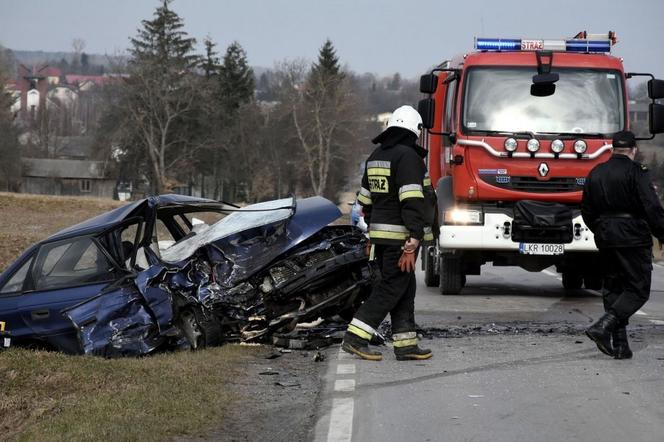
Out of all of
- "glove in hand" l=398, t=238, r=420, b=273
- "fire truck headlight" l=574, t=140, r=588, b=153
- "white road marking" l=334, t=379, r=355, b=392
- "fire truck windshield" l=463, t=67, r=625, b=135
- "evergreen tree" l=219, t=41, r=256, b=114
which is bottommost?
"white road marking" l=334, t=379, r=355, b=392

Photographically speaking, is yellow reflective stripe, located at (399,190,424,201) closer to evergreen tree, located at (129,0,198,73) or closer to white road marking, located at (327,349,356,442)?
white road marking, located at (327,349,356,442)

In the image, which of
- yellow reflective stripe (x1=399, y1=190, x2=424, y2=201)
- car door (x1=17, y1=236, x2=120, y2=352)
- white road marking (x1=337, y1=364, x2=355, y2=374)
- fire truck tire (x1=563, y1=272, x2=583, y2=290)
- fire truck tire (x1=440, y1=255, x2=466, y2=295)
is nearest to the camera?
white road marking (x1=337, y1=364, x2=355, y2=374)

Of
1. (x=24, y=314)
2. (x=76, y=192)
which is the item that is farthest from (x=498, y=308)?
(x=76, y=192)

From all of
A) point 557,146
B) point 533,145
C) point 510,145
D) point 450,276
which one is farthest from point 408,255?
point 450,276

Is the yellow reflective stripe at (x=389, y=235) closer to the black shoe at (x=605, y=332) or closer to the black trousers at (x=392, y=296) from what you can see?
the black trousers at (x=392, y=296)

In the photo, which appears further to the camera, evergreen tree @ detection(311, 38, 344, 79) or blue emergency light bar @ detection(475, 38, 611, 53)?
evergreen tree @ detection(311, 38, 344, 79)

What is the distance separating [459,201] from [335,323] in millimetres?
3494

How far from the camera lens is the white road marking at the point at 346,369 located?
834 cm

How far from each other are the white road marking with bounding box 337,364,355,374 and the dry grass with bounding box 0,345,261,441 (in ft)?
2.56

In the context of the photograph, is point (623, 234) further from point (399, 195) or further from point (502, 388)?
point (502, 388)

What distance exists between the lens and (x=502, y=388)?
295 inches

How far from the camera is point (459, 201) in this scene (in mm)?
13641

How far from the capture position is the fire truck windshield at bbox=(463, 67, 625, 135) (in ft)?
44.1

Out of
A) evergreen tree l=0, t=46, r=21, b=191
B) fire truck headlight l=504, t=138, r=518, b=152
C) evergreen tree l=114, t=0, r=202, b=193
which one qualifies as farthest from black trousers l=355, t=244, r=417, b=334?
evergreen tree l=0, t=46, r=21, b=191
